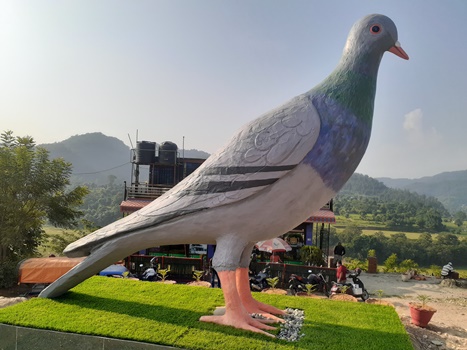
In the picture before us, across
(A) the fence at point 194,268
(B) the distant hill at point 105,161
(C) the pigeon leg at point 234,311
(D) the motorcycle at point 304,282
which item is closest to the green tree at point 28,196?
(A) the fence at point 194,268

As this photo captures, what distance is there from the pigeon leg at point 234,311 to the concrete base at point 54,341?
713 mm

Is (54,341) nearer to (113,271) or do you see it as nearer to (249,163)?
(249,163)

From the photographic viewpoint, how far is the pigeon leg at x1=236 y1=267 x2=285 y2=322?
441 centimetres

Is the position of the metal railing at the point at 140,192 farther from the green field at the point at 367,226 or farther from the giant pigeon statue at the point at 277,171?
the green field at the point at 367,226

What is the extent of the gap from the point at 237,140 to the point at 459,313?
8.19 m

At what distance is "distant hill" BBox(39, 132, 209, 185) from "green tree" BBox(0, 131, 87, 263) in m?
122

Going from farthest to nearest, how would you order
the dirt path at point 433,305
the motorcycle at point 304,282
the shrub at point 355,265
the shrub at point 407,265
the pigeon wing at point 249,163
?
the shrub at point 407,265
the shrub at point 355,265
the motorcycle at point 304,282
the dirt path at point 433,305
the pigeon wing at point 249,163

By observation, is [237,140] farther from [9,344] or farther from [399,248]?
[399,248]

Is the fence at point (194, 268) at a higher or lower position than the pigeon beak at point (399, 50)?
lower

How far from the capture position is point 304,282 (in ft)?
26.8

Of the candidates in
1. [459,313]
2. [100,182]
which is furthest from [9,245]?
[100,182]

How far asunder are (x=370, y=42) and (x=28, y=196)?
36.4 ft

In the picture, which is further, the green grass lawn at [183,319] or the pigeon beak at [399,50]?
the pigeon beak at [399,50]

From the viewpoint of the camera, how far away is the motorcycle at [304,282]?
7957 millimetres
